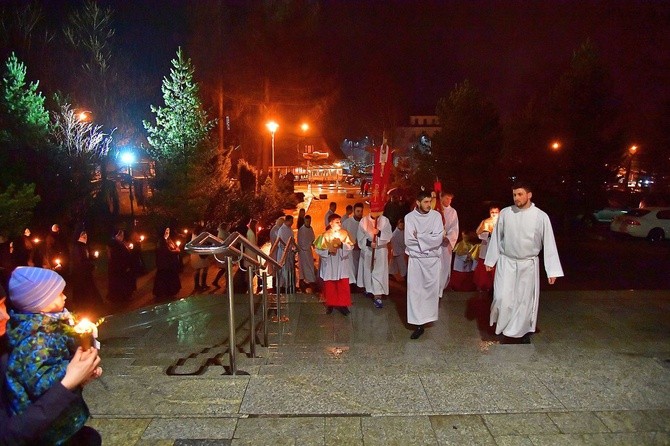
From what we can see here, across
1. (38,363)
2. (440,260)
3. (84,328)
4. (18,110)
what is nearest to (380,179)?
(440,260)

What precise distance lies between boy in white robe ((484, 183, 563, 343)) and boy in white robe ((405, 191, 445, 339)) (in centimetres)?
89

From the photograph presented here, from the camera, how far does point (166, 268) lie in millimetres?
10625

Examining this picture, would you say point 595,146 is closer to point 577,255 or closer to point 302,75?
point 577,255

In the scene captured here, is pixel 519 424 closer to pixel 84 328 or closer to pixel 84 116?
pixel 84 328

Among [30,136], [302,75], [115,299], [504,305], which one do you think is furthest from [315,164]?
[504,305]

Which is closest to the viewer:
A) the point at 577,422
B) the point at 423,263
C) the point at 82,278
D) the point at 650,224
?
the point at 577,422

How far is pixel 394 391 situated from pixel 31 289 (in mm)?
2840

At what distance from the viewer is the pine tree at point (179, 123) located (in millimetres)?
18234

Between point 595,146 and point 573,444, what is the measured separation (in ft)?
69.6

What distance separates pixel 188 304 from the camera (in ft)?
27.6

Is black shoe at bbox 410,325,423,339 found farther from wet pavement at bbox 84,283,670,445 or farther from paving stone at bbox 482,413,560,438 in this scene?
paving stone at bbox 482,413,560,438

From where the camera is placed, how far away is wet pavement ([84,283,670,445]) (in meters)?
3.68

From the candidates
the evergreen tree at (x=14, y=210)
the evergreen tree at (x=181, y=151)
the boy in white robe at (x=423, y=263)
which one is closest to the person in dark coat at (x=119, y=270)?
the evergreen tree at (x=14, y=210)

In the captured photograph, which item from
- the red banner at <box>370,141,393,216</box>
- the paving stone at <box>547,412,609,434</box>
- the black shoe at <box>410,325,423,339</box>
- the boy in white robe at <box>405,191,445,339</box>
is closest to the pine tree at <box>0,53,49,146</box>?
the red banner at <box>370,141,393,216</box>
